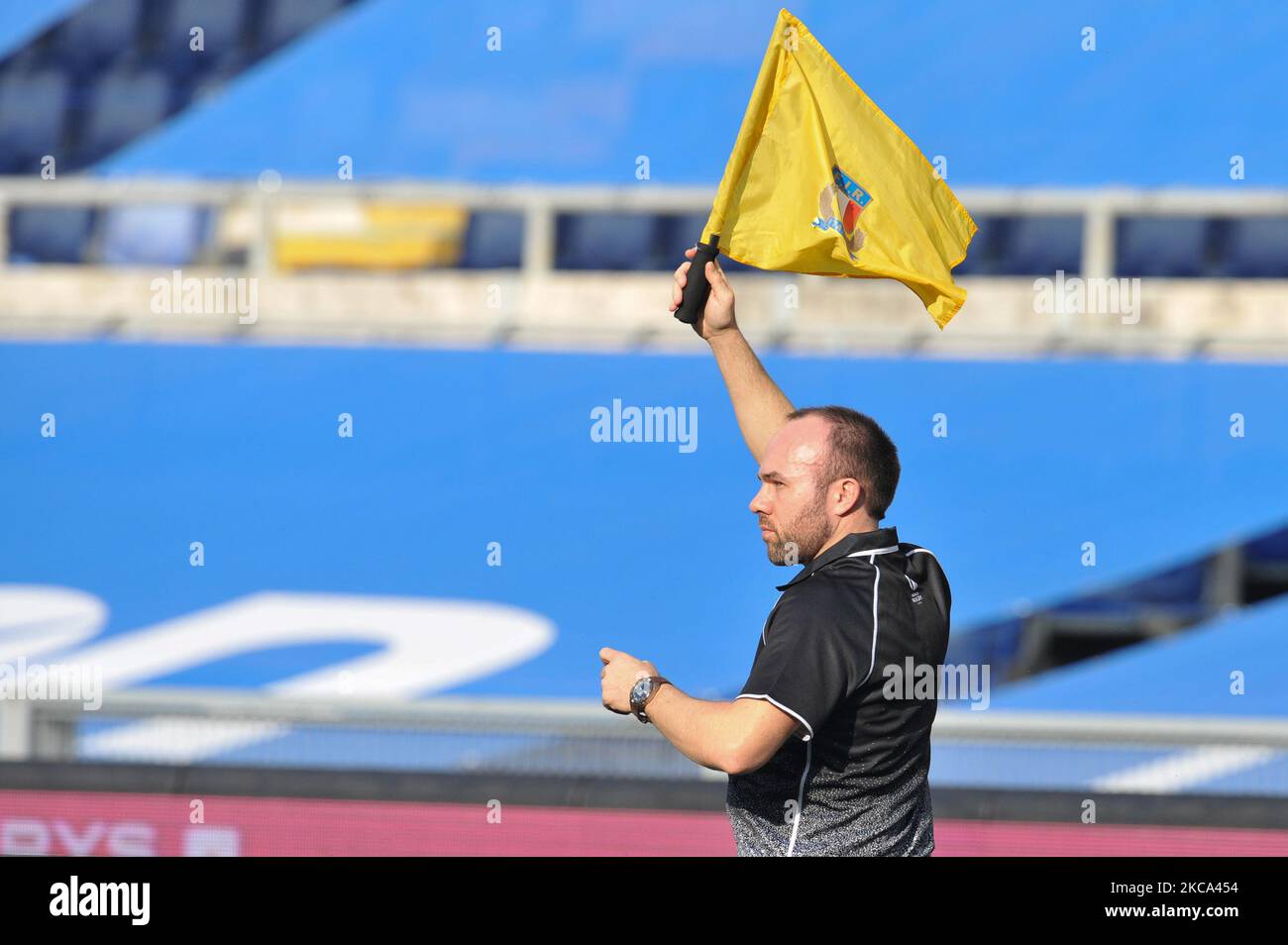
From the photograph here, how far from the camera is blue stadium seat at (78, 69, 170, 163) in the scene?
10797 millimetres

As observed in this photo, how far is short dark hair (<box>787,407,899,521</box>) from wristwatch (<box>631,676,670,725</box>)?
47 cm

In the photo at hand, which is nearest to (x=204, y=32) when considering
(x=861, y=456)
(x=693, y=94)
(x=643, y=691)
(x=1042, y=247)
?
(x=693, y=94)

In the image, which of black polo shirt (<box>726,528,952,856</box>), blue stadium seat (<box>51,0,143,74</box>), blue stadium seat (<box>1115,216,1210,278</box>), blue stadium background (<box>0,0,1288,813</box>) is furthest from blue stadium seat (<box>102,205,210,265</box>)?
black polo shirt (<box>726,528,952,856</box>)

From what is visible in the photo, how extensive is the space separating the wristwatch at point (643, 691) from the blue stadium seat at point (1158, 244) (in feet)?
24.8

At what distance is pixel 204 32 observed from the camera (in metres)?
11.1

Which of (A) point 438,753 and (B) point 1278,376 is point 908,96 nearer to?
(B) point 1278,376

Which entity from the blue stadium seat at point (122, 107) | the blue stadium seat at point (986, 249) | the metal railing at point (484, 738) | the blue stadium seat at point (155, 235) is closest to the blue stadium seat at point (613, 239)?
the blue stadium seat at point (986, 249)

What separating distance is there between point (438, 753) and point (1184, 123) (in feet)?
19.0

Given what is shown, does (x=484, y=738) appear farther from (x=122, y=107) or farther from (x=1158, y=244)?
(x=122, y=107)

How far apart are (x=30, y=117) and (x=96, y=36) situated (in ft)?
2.30

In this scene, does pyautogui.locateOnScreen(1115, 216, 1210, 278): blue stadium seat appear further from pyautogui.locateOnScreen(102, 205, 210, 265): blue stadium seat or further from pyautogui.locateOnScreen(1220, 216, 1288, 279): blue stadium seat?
pyautogui.locateOnScreen(102, 205, 210, 265): blue stadium seat

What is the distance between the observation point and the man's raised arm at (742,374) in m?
3.55

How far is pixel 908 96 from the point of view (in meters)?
9.97
